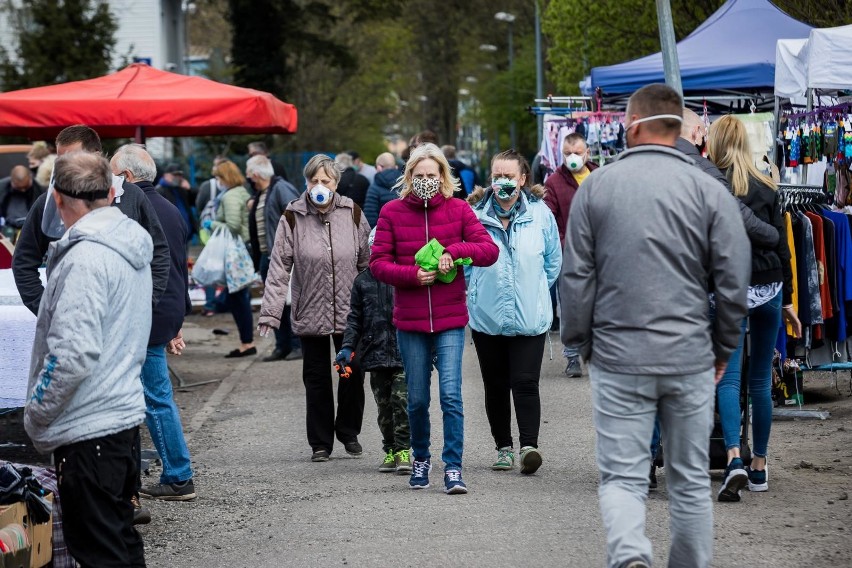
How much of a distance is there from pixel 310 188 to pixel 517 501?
8.36 feet

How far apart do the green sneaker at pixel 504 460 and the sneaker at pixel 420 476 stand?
24.4 inches

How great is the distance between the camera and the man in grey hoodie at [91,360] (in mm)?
4969

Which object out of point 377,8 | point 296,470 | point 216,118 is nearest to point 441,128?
point 377,8

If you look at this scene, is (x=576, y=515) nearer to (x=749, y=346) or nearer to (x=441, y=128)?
(x=749, y=346)

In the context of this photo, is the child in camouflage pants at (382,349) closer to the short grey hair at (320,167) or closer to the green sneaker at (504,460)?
the green sneaker at (504,460)

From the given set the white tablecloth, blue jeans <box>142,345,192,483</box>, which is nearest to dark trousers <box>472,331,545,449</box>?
blue jeans <box>142,345,192,483</box>

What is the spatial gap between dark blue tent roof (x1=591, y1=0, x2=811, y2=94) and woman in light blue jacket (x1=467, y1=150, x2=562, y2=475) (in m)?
6.30

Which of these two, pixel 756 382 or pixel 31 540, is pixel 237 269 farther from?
pixel 31 540

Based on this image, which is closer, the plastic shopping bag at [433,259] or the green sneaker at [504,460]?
the plastic shopping bag at [433,259]

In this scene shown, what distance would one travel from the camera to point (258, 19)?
37.8 m

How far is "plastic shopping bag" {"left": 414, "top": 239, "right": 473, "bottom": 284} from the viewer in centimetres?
751

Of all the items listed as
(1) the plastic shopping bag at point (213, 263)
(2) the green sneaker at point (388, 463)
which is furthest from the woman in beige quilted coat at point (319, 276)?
(1) the plastic shopping bag at point (213, 263)

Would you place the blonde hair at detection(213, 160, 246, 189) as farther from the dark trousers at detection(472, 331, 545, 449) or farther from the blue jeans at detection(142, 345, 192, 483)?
the blue jeans at detection(142, 345, 192, 483)

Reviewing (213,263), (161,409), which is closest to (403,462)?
(161,409)
